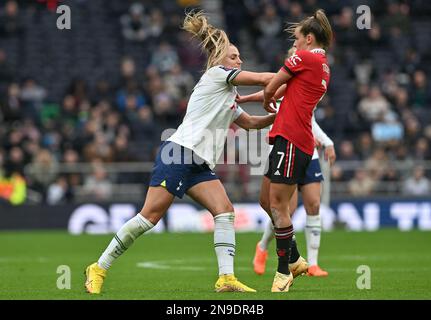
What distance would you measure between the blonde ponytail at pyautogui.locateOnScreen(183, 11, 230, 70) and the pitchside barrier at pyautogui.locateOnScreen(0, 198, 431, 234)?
501 inches

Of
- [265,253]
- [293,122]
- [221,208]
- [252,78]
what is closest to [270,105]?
[293,122]

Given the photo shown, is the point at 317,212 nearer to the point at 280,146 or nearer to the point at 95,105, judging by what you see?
the point at 280,146

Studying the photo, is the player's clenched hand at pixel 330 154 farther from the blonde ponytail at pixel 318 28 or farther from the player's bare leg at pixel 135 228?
the player's bare leg at pixel 135 228

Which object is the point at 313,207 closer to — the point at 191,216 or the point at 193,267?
the point at 193,267

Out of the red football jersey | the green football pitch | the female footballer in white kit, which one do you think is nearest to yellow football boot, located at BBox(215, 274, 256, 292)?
the female footballer in white kit

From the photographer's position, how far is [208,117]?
9.98 metres

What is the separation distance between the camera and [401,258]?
1519 centimetres

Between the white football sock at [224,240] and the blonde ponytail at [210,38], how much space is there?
1463 millimetres

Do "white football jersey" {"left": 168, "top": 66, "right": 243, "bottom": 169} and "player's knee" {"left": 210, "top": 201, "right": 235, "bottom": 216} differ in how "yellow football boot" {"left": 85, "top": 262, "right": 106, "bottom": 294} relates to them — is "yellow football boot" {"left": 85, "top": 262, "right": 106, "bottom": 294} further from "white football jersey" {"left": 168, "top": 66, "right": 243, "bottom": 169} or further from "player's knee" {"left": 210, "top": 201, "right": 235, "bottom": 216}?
"white football jersey" {"left": 168, "top": 66, "right": 243, "bottom": 169}

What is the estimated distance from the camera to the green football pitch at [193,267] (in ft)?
32.6

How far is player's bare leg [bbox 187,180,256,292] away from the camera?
9892 mm

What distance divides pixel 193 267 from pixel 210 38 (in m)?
4.65

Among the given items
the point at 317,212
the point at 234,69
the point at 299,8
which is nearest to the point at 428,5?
the point at 299,8

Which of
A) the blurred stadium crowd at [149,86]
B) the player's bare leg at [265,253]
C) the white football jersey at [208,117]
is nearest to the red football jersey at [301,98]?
the white football jersey at [208,117]
